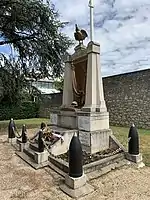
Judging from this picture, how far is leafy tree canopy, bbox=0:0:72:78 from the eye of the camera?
10465mm

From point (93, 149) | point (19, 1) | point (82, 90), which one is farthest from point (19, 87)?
point (93, 149)

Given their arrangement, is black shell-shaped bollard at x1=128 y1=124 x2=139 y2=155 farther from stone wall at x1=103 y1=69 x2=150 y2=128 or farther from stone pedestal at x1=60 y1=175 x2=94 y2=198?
stone wall at x1=103 y1=69 x2=150 y2=128

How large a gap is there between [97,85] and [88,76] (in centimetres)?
38

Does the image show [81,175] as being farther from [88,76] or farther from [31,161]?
[88,76]

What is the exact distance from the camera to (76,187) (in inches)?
146

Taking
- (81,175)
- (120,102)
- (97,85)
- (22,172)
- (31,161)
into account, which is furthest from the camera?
(120,102)

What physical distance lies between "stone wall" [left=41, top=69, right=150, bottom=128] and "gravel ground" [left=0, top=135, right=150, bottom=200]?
7.44 m

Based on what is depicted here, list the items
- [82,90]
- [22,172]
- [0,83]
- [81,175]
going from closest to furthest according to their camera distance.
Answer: [81,175], [22,172], [82,90], [0,83]

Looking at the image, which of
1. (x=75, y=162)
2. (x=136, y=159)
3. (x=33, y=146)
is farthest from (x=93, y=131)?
(x=75, y=162)

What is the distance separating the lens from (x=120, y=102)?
13281 mm

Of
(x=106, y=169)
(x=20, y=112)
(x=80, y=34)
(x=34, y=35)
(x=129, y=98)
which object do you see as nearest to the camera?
(x=106, y=169)

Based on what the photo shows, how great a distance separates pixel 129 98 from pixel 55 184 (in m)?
9.52

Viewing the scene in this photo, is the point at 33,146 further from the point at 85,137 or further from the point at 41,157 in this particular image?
the point at 85,137

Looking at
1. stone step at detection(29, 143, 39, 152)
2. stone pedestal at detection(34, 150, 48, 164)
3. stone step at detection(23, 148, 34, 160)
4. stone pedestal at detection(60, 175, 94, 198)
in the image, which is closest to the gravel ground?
stone pedestal at detection(60, 175, 94, 198)
